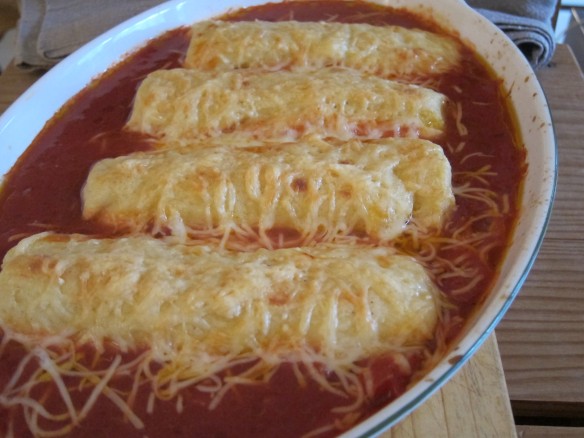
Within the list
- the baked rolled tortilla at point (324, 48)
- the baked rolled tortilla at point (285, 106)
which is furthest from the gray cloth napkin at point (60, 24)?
the baked rolled tortilla at point (285, 106)

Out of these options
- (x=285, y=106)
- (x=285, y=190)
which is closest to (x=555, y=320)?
(x=285, y=190)

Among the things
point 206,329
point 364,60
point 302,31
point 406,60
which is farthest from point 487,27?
point 206,329

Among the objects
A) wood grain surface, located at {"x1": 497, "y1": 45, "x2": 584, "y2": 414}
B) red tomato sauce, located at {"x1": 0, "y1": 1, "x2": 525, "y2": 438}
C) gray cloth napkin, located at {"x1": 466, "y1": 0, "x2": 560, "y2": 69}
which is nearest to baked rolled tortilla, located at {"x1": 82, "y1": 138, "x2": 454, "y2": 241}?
red tomato sauce, located at {"x1": 0, "y1": 1, "x2": 525, "y2": 438}

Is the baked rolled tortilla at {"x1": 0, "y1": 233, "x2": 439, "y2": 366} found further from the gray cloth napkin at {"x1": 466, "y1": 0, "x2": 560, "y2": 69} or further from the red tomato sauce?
the gray cloth napkin at {"x1": 466, "y1": 0, "x2": 560, "y2": 69}

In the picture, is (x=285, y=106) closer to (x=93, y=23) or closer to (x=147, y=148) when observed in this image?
(x=147, y=148)

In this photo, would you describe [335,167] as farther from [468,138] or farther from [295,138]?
[468,138]

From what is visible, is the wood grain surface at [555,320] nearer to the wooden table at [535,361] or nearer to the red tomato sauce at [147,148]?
the wooden table at [535,361]
